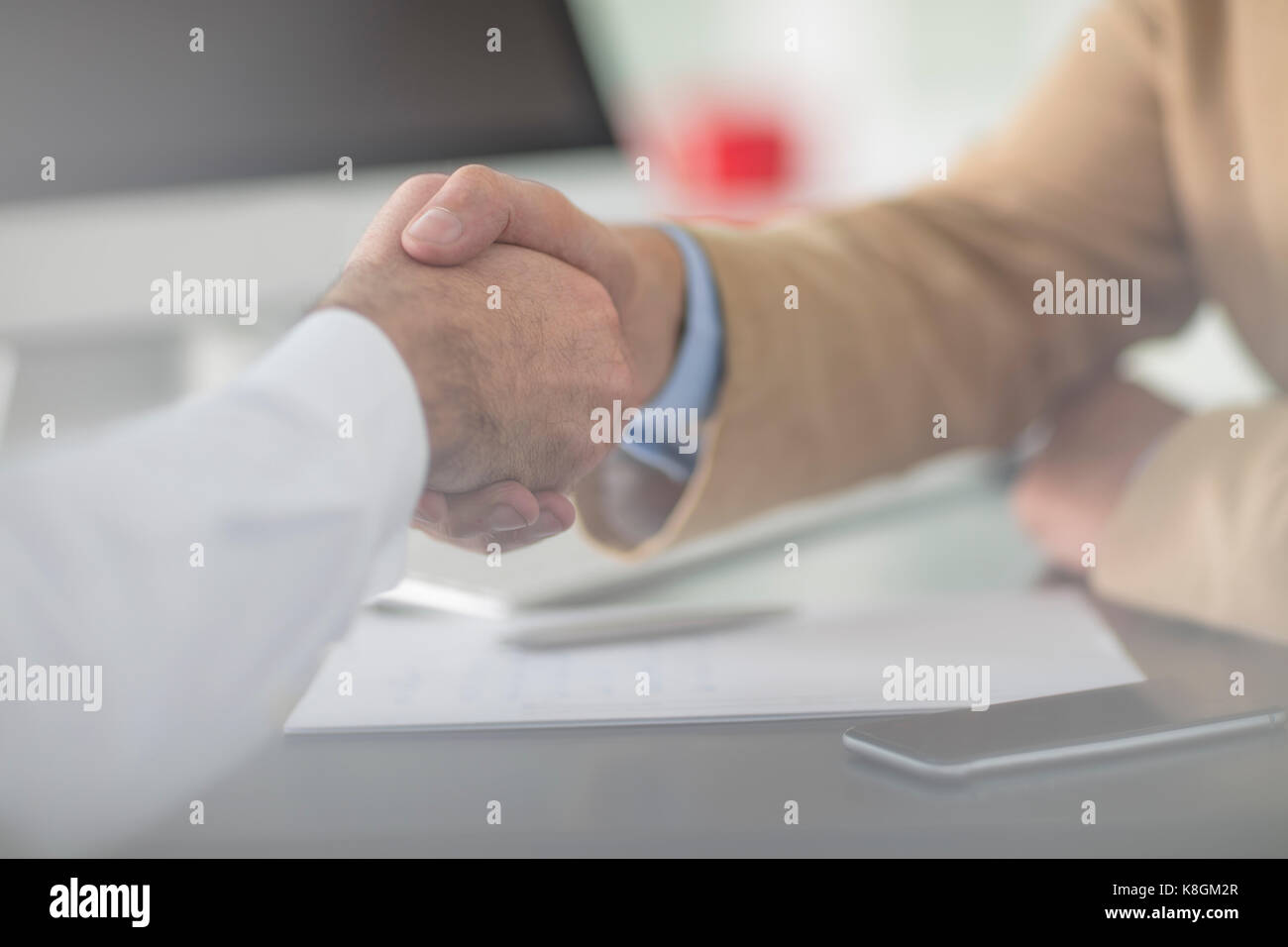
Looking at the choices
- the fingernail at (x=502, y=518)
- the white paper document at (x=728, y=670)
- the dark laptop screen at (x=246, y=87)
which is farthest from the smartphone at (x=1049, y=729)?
the dark laptop screen at (x=246, y=87)

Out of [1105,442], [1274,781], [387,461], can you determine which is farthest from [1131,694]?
[1105,442]

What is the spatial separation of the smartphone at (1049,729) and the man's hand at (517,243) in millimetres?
122

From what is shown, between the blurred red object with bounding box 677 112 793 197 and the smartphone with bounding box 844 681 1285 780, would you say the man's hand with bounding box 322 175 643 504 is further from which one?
the blurred red object with bounding box 677 112 793 197

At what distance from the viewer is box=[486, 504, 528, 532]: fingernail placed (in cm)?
Answer: 33

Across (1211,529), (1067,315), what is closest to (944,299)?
(1067,315)

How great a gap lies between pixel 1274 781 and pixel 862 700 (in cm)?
11

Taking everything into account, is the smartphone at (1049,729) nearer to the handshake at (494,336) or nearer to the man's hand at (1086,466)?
the handshake at (494,336)

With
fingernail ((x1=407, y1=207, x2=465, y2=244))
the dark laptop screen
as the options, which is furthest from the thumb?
the dark laptop screen

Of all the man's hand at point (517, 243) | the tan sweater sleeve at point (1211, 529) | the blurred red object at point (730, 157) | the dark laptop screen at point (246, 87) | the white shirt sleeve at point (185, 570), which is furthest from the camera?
the blurred red object at point (730, 157)

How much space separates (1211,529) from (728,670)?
0.78ft

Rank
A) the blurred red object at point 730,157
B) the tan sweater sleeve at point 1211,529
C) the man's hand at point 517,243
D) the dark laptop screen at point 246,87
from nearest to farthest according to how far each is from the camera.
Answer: the man's hand at point 517,243 → the tan sweater sleeve at point 1211,529 → the dark laptop screen at point 246,87 → the blurred red object at point 730,157

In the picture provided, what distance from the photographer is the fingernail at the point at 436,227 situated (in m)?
0.33

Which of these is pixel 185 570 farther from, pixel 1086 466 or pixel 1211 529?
pixel 1086 466

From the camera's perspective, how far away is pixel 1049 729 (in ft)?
0.97
